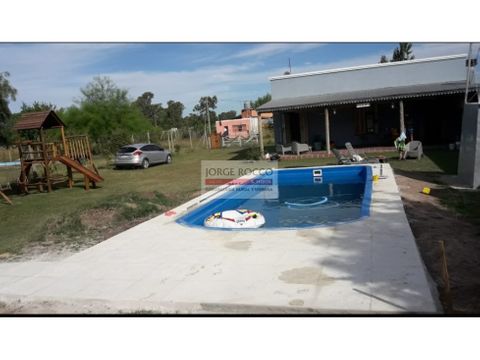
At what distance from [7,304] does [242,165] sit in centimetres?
1323

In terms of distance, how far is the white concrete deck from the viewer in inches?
168

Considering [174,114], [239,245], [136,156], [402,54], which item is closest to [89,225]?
[239,245]

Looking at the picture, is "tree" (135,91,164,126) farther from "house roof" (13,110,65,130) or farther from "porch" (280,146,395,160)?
"house roof" (13,110,65,130)

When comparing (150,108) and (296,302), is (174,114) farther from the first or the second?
(296,302)

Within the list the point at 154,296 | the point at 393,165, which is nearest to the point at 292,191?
the point at 393,165

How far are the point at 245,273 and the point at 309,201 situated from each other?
270 inches

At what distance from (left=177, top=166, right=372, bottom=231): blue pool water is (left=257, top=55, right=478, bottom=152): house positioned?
17.2ft

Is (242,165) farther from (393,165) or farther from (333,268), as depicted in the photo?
(333,268)

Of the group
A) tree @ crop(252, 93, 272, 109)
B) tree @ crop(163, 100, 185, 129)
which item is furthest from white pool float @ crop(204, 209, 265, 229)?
tree @ crop(163, 100, 185, 129)

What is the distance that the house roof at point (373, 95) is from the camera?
57.0 feet

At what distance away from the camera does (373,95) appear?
18.9 meters

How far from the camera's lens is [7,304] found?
4922mm

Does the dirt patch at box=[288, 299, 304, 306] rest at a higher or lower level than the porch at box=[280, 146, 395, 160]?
lower
